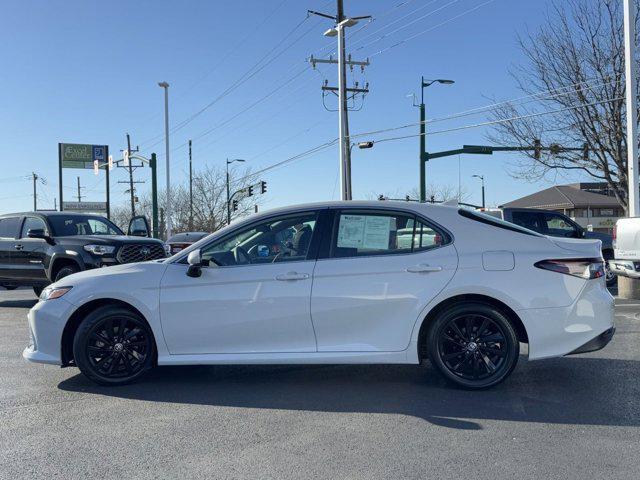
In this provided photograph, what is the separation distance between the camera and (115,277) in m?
5.36

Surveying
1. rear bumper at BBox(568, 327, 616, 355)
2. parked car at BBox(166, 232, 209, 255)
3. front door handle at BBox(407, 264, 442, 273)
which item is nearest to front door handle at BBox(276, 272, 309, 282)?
front door handle at BBox(407, 264, 442, 273)

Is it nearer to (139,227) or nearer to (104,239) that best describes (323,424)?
(104,239)

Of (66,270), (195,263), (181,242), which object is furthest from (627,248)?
(181,242)

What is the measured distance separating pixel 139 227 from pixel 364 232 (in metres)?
9.69

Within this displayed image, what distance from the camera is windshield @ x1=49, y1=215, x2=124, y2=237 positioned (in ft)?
36.9

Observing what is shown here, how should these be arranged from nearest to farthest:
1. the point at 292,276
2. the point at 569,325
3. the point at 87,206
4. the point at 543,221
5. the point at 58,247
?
the point at 569,325 → the point at 292,276 → the point at 58,247 → the point at 543,221 → the point at 87,206

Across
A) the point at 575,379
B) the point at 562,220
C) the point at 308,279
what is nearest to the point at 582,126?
the point at 562,220

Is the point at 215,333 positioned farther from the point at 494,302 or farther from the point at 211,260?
the point at 494,302

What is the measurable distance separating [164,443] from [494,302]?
2895 mm

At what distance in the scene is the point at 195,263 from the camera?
5141 mm

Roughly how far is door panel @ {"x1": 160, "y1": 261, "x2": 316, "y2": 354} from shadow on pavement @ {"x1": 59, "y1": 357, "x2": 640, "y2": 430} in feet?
1.46

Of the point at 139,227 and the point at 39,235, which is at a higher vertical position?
the point at 139,227

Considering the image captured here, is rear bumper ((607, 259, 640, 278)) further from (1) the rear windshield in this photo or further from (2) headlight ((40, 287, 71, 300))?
(2) headlight ((40, 287, 71, 300))

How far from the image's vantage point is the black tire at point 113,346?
17.6 ft
